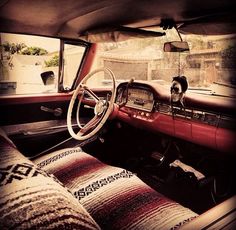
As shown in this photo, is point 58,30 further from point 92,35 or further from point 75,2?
point 75,2

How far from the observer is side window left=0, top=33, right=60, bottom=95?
104 inches

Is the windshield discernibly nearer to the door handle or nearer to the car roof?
the car roof

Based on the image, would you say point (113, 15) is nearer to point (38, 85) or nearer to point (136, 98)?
point (136, 98)

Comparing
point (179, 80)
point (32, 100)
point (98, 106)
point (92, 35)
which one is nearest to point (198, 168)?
point (179, 80)

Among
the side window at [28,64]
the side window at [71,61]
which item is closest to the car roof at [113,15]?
the side window at [28,64]

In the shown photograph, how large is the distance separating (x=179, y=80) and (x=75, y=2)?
108cm

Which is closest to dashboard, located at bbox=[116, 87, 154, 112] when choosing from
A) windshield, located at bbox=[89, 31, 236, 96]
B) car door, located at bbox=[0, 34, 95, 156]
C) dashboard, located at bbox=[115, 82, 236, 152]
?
dashboard, located at bbox=[115, 82, 236, 152]

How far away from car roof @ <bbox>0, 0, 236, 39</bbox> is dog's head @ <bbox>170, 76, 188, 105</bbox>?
539 mm

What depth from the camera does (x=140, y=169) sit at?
289 cm

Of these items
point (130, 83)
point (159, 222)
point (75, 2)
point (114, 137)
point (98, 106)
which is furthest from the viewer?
point (114, 137)

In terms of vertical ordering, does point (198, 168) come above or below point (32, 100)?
below

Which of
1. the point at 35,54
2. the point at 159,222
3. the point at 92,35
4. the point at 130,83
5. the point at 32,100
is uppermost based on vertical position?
the point at 92,35

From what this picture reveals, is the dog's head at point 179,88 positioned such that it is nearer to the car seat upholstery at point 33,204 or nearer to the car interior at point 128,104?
the car interior at point 128,104

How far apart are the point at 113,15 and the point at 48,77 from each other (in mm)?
1485
